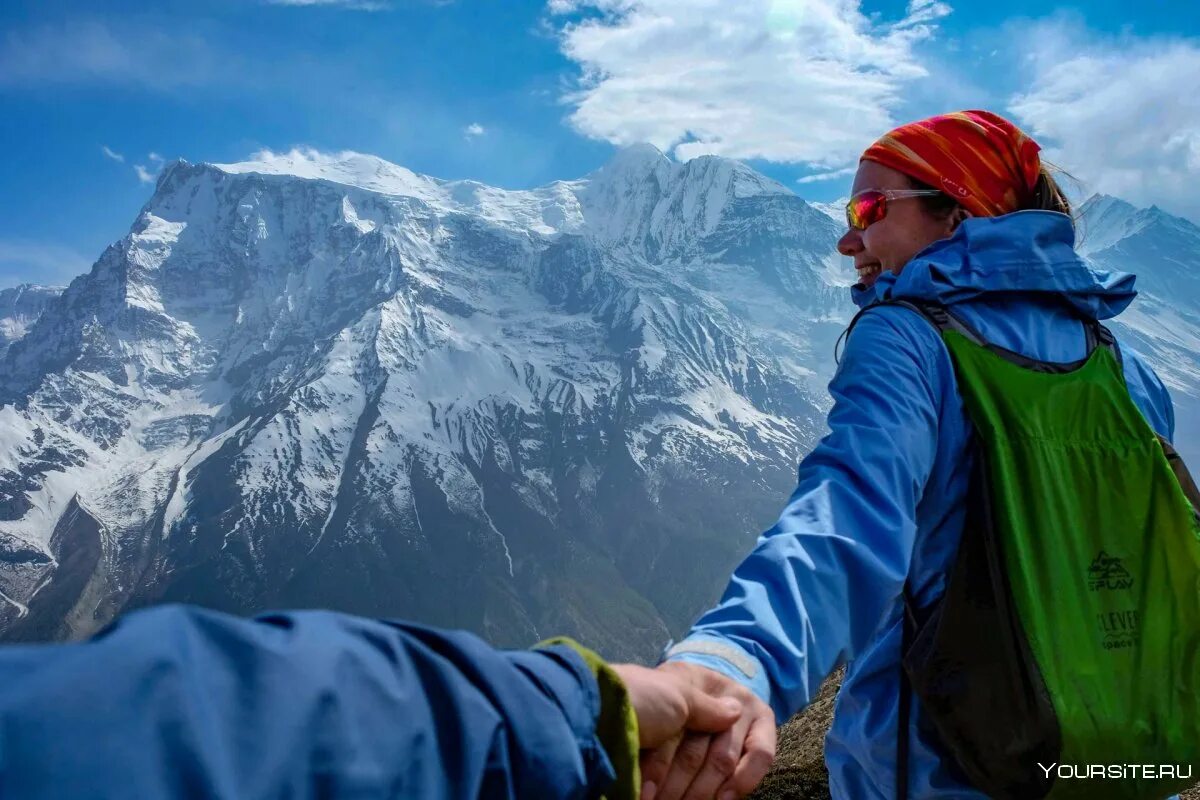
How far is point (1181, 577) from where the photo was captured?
3203 mm

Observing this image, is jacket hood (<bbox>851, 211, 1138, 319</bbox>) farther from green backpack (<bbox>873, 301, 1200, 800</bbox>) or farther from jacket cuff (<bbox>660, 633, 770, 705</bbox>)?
jacket cuff (<bbox>660, 633, 770, 705</bbox>)

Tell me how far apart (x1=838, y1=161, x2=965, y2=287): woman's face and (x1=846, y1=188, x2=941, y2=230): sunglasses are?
2 cm

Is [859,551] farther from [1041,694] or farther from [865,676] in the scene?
[865,676]

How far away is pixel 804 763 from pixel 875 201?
32.0 feet

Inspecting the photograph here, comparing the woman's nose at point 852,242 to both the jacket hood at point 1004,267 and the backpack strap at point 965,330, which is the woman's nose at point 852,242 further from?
the backpack strap at point 965,330

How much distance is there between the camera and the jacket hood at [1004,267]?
11.4 feet

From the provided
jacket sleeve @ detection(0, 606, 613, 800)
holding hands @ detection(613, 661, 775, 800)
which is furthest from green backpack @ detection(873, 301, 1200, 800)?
jacket sleeve @ detection(0, 606, 613, 800)

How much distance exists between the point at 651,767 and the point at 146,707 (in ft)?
4.16

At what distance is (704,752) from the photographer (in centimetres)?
208

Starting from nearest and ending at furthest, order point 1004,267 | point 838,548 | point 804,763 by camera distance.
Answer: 1. point 838,548
2. point 1004,267
3. point 804,763

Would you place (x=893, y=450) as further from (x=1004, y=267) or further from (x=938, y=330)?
(x=1004, y=267)

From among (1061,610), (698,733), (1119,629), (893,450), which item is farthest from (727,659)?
(1119,629)

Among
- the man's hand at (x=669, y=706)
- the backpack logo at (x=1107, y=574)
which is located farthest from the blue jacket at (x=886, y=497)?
the backpack logo at (x=1107, y=574)

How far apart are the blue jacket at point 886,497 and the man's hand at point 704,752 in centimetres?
5
